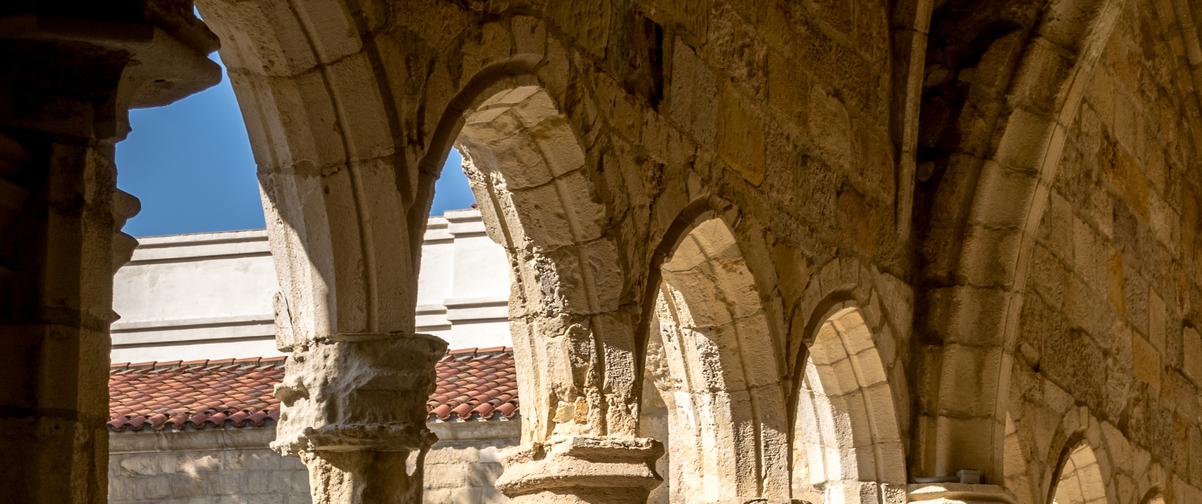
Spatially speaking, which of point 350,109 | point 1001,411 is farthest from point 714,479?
point 350,109

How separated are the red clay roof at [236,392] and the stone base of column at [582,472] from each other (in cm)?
422

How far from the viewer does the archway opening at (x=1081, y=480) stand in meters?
7.42

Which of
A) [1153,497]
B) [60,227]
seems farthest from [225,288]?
[60,227]

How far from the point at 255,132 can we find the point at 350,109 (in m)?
0.20

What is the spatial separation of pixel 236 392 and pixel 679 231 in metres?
5.86

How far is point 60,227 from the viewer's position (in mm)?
2227

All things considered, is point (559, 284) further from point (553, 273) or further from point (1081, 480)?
point (1081, 480)

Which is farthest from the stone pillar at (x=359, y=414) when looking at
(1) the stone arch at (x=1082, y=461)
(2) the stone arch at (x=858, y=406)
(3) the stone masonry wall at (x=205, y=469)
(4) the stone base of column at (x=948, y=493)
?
(3) the stone masonry wall at (x=205, y=469)

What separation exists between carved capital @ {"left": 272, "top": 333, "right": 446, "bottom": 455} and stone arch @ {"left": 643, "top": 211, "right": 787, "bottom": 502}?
1.73 meters

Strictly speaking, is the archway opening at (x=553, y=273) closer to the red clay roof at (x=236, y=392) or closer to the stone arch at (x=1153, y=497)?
the red clay roof at (x=236, y=392)

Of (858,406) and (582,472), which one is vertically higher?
(858,406)

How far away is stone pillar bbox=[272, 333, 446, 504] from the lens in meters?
3.07

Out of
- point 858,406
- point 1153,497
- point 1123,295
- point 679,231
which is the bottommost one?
point 1153,497

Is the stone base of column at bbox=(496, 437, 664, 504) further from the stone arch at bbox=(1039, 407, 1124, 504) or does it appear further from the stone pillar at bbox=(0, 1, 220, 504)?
the stone arch at bbox=(1039, 407, 1124, 504)
